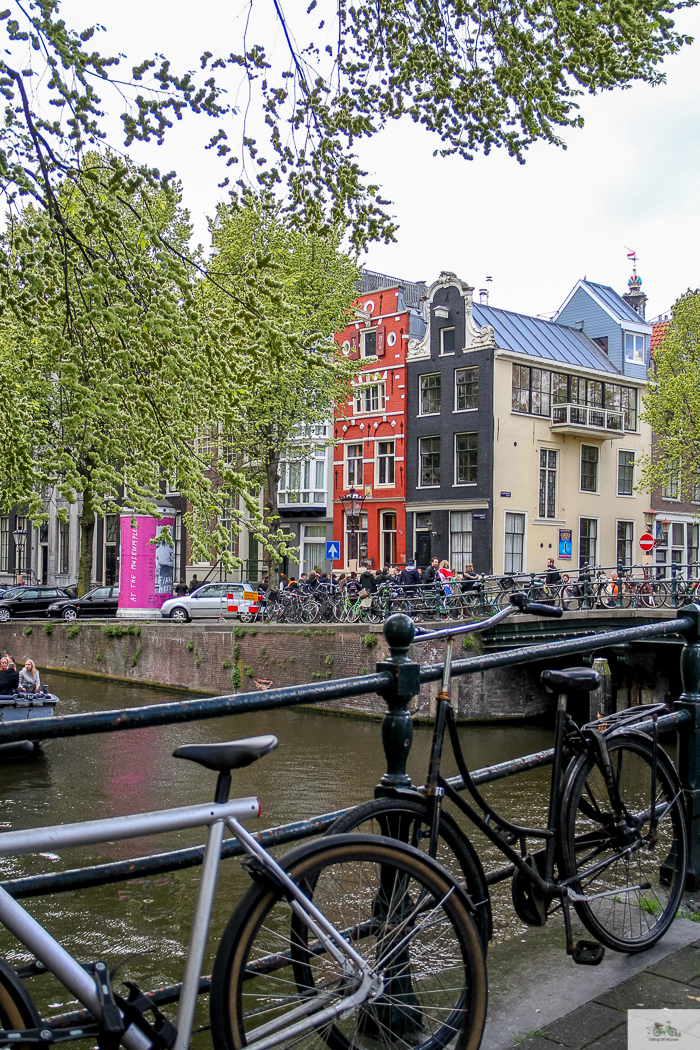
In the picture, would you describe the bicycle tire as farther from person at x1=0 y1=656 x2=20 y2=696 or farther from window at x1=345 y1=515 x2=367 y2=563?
window at x1=345 y1=515 x2=367 y2=563

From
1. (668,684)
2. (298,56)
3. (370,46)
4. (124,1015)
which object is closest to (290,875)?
(124,1015)

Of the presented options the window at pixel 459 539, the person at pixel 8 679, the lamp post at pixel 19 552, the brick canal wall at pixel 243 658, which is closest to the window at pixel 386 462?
the window at pixel 459 539

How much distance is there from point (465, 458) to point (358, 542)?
554 cm

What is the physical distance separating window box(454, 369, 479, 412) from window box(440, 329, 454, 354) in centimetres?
92

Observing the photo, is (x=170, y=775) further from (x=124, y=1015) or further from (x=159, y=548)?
(x=159, y=548)

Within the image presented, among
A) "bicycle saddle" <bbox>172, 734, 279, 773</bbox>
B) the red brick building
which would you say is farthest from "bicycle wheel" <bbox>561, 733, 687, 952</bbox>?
the red brick building

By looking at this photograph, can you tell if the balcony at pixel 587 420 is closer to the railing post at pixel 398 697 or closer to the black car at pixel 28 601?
the black car at pixel 28 601

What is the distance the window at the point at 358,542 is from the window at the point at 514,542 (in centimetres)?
590

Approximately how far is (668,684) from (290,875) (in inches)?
767

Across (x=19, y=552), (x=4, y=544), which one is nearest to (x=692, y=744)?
(x=19, y=552)

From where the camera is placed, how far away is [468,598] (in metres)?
22.0

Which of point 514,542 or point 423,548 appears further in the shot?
point 423,548

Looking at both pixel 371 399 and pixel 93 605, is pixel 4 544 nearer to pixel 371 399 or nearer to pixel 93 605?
pixel 93 605

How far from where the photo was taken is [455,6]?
6191 mm
